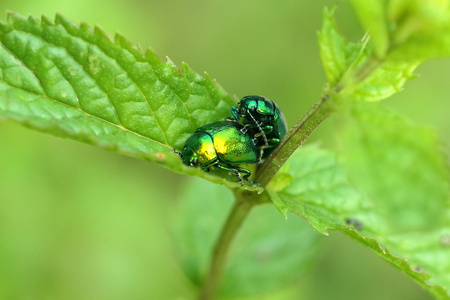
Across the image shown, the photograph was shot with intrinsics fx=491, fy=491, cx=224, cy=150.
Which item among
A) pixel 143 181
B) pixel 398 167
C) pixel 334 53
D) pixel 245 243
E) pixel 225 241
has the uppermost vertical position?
pixel 334 53

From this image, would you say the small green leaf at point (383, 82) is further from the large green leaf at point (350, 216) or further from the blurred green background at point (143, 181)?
the blurred green background at point (143, 181)

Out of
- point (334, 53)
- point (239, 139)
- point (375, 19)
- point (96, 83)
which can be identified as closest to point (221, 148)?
point (239, 139)

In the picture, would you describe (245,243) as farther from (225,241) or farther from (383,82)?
(383,82)

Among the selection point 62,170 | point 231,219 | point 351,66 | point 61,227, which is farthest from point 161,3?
point 351,66

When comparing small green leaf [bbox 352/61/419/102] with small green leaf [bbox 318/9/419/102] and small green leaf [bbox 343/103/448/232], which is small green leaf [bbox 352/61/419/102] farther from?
Answer: small green leaf [bbox 343/103/448/232]

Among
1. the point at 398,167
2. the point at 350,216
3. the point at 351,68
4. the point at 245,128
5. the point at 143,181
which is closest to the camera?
the point at 398,167

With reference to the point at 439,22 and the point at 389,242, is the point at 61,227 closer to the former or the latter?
the point at 389,242

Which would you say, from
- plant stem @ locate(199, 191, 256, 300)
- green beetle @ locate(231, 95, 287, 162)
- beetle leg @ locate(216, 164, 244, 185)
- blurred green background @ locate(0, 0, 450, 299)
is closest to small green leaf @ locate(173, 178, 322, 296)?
plant stem @ locate(199, 191, 256, 300)
